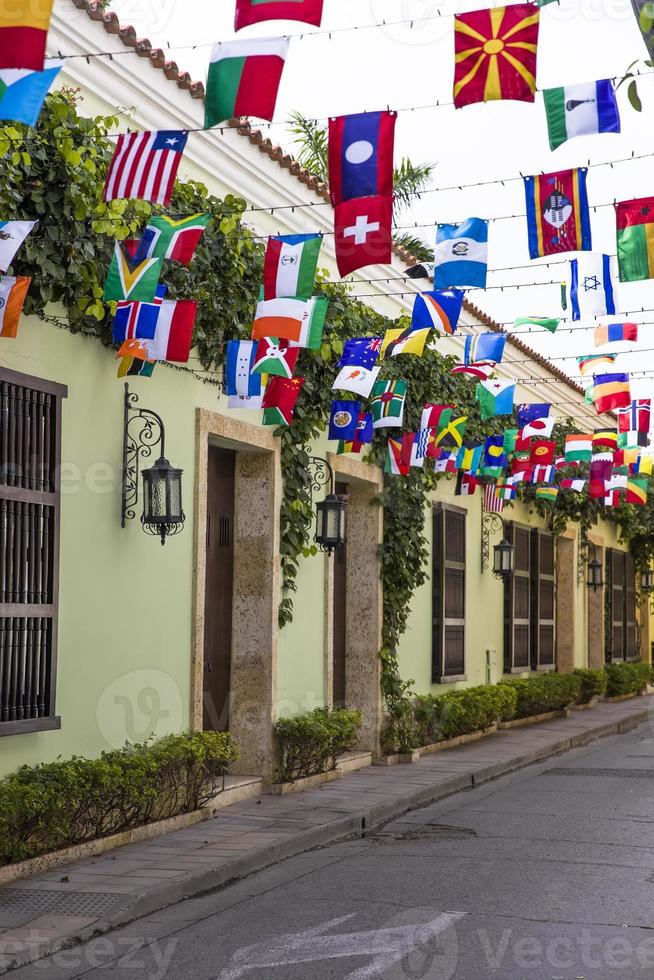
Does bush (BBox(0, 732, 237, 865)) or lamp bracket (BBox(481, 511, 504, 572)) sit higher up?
lamp bracket (BBox(481, 511, 504, 572))

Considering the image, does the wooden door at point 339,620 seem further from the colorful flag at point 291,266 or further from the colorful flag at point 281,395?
the colorful flag at point 291,266

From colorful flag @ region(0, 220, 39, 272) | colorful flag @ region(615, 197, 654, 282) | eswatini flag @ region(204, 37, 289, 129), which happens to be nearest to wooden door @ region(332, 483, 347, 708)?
colorful flag @ region(615, 197, 654, 282)

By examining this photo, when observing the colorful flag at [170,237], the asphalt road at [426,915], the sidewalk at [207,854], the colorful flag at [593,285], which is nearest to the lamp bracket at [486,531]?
the sidewalk at [207,854]

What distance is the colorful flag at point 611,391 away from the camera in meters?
14.6

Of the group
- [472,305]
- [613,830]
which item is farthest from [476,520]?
[613,830]

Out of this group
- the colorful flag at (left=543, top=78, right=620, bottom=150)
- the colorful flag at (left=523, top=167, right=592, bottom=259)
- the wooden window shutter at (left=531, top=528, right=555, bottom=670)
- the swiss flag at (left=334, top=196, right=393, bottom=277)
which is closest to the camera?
the colorful flag at (left=543, top=78, right=620, bottom=150)

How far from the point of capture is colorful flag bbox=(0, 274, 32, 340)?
7.33m

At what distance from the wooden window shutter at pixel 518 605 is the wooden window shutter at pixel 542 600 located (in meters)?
0.37

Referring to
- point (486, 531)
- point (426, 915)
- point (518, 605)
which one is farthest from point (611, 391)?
point (426, 915)

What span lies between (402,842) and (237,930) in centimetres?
301

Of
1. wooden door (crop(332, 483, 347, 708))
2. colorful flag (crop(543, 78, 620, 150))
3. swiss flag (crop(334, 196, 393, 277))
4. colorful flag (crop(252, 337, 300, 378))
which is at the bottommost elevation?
wooden door (crop(332, 483, 347, 708))

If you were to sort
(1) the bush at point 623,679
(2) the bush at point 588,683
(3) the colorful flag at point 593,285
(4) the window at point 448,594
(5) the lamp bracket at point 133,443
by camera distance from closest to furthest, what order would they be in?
1. (5) the lamp bracket at point 133,443
2. (3) the colorful flag at point 593,285
3. (4) the window at point 448,594
4. (2) the bush at point 588,683
5. (1) the bush at point 623,679

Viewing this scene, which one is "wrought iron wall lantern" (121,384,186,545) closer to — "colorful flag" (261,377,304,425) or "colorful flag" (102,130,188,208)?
"colorful flag" (261,377,304,425)

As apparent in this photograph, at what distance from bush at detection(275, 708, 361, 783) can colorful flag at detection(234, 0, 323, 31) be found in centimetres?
688
